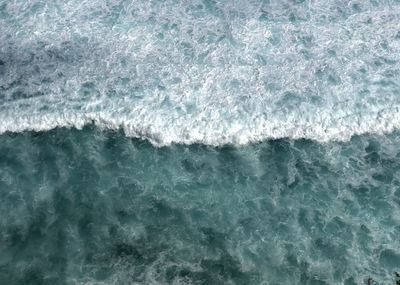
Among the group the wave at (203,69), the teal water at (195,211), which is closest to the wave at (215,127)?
the wave at (203,69)

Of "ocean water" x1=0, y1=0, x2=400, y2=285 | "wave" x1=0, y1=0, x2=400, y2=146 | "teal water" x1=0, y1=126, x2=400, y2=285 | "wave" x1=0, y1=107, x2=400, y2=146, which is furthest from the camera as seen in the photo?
"wave" x1=0, y1=0, x2=400, y2=146

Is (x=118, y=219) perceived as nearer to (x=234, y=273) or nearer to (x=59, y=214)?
(x=59, y=214)

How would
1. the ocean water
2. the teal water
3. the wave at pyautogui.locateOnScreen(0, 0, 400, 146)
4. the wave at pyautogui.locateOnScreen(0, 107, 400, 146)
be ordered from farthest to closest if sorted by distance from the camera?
the wave at pyautogui.locateOnScreen(0, 0, 400, 146) → the wave at pyautogui.locateOnScreen(0, 107, 400, 146) → the ocean water → the teal water

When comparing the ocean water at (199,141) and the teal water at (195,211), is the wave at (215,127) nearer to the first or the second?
the ocean water at (199,141)

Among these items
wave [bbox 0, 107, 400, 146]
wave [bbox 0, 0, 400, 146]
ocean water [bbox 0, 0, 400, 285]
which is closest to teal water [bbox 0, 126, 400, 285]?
ocean water [bbox 0, 0, 400, 285]

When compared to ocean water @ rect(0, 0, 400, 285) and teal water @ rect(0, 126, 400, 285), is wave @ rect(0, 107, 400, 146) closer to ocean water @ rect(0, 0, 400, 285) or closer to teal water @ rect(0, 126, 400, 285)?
ocean water @ rect(0, 0, 400, 285)

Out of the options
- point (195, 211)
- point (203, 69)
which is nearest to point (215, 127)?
point (203, 69)
